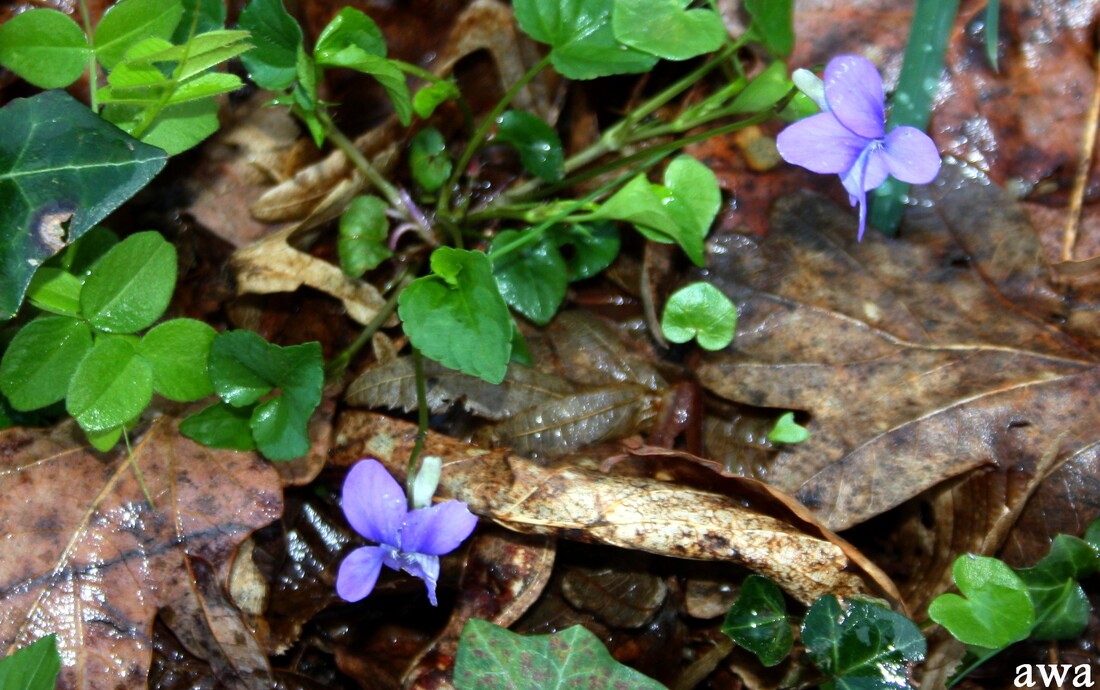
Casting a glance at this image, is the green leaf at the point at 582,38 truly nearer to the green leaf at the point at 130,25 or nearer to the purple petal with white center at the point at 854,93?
the purple petal with white center at the point at 854,93

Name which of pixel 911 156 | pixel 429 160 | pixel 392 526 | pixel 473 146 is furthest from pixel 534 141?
pixel 392 526

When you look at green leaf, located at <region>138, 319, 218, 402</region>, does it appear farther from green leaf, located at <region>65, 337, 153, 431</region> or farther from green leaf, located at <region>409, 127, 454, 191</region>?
green leaf, located at <region>409, 127, 454, 191</region>

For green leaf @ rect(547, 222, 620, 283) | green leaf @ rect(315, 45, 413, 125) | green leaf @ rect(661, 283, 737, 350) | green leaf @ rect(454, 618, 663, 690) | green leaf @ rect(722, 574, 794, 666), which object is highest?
green leaf @ rect(315, 45, 413, 125)

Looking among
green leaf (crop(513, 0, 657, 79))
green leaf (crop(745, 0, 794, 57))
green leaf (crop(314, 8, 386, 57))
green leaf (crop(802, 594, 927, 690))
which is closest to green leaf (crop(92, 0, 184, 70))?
green leaf (crop(314, 8, 386, 57))

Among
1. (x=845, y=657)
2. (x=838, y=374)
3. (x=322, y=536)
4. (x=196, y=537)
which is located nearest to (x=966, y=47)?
(x=838, y=374)

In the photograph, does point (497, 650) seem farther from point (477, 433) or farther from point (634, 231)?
point (634, 231)
